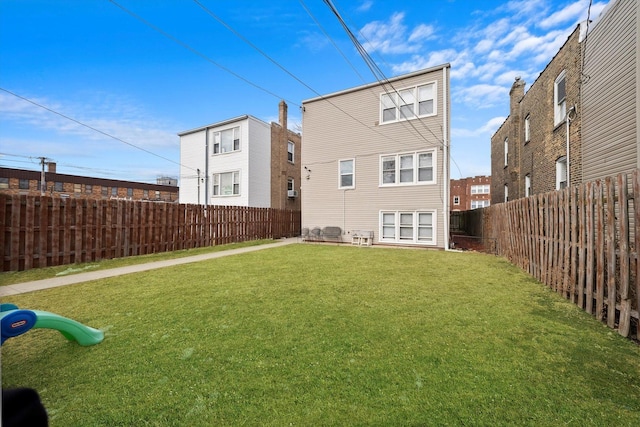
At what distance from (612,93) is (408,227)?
7986 millimetres

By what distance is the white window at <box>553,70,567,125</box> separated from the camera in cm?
1019

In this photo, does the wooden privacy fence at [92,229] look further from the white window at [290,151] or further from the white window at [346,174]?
the white window at [290,151]

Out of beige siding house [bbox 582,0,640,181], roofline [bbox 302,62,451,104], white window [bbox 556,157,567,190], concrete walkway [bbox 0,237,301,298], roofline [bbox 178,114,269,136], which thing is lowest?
concrete walkway [bbox 0,237,301,298]

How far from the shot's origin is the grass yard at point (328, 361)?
215cm

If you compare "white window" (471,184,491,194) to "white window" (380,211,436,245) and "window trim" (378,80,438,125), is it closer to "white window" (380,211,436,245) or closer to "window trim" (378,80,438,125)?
Result: "window trim" (378,80,438,125)

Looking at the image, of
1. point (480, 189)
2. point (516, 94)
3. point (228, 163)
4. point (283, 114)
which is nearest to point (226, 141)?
point (228, 163)

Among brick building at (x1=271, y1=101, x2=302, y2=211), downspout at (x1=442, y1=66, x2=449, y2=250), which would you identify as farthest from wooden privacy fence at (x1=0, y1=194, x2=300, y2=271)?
downspout at (x1=442, y1=66, x2=449, y2=250)

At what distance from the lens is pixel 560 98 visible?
10.6 meters

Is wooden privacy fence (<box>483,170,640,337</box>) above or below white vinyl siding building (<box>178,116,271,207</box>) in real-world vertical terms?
below

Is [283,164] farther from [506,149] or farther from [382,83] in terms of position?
[506,149]

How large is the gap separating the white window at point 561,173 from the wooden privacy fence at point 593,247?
5559mm

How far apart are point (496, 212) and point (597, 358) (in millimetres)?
9117

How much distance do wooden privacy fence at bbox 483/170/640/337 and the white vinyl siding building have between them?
53.6 ft

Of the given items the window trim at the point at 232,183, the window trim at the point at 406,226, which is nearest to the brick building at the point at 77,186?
the window trim at the point at 232,183
